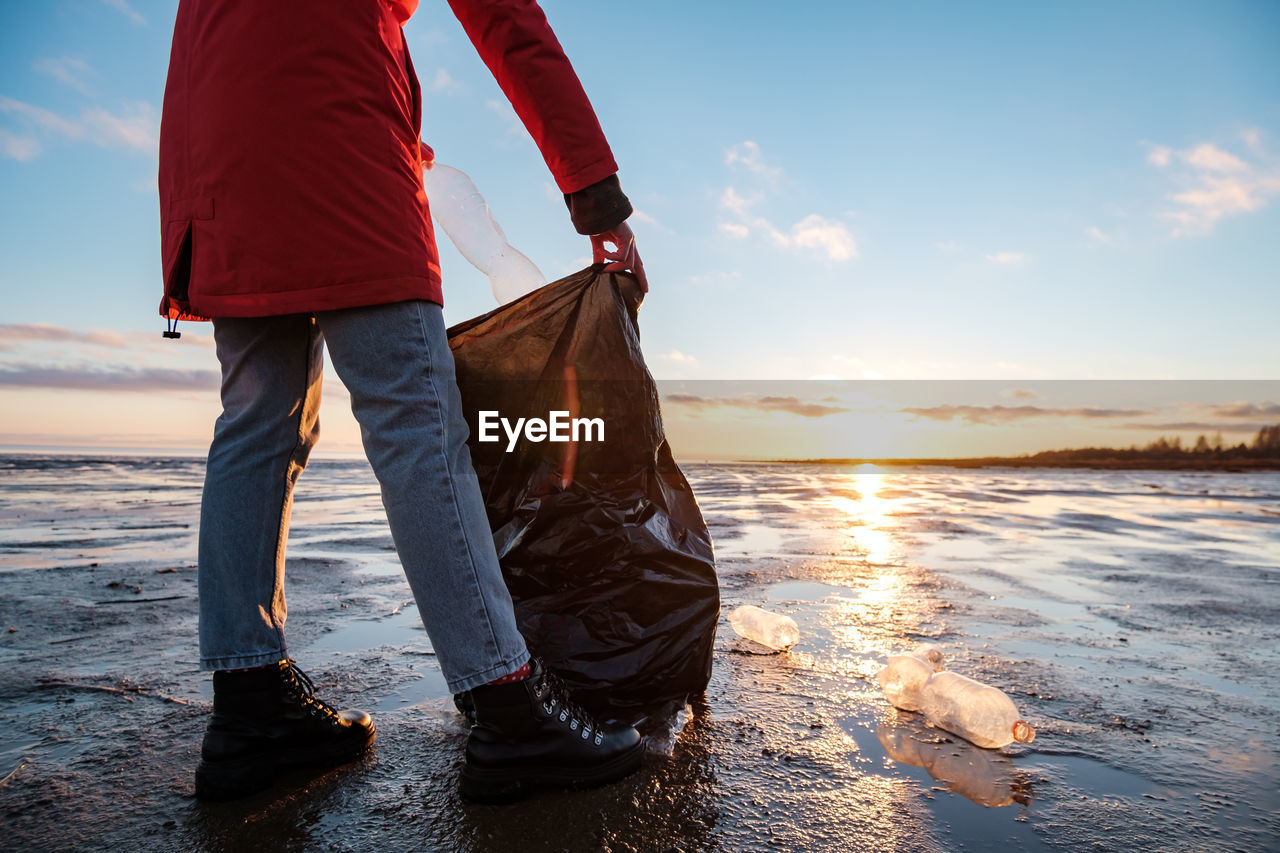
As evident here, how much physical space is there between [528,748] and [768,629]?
3.33ft

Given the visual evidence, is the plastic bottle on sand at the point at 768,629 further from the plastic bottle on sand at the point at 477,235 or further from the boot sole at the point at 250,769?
the plastic bottle on sand at the point at 477,235

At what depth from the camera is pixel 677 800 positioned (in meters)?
1.08

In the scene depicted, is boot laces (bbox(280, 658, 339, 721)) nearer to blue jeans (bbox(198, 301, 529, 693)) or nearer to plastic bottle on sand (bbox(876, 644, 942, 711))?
blue jeans (bbox(198, 301, 529, 693))

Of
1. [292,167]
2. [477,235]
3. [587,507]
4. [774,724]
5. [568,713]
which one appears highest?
[477,235]

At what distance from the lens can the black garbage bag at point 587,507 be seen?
1.43 m

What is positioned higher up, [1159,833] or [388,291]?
[388,291]

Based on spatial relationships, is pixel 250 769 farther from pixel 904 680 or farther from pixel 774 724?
pixel 904 680

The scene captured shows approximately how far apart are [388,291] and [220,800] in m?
0.89

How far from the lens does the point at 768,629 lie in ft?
6.36

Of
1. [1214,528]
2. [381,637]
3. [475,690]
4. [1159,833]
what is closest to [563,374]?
[475,690]

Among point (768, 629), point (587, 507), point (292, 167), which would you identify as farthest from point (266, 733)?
point (768, 629)

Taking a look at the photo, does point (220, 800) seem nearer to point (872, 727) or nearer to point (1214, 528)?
point (872, 727)

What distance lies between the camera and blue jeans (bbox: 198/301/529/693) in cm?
109

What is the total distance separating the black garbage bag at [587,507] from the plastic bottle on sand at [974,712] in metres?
0.50
